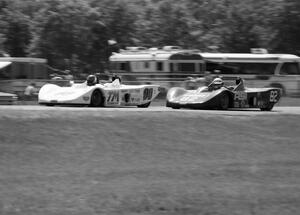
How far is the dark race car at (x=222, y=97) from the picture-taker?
24.6m

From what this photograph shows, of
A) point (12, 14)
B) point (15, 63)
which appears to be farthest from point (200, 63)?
point (12, 14)

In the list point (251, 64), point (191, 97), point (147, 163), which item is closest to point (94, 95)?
point (191, 97)

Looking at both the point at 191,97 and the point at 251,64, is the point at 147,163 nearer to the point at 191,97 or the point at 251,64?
the point at 191,97

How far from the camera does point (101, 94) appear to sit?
25000 millimetres

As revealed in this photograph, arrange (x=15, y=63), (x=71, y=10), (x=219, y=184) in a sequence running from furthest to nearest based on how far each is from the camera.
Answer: (x=71, y=10)
(x=15, y=63)
(x=219, y=184)

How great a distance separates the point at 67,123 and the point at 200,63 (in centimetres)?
2541

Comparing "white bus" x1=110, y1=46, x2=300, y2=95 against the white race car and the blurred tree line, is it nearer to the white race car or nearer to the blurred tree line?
the blurred tree line

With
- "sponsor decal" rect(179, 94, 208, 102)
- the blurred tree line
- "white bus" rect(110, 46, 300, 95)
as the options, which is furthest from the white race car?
the blurred tree line

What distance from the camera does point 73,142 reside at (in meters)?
16.2

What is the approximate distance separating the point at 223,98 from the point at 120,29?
3019cm

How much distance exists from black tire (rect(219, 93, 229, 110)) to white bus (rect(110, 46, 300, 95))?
13.0 meters

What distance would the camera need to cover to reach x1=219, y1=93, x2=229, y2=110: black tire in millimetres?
24822

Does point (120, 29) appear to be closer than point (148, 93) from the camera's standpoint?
No

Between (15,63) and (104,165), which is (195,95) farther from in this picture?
(15,63)
